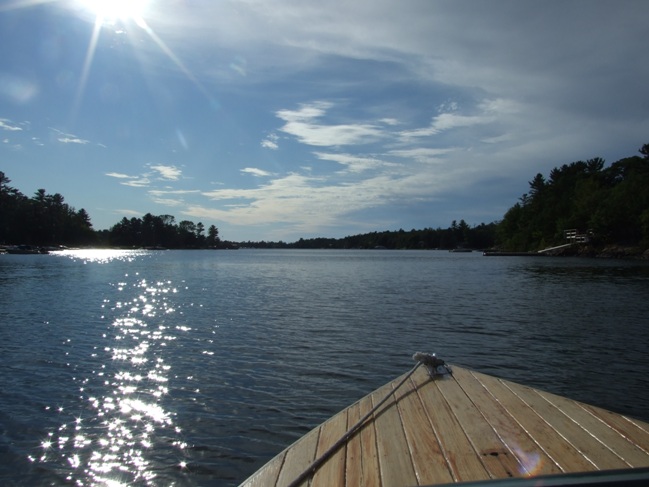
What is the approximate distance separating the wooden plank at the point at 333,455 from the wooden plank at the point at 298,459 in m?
0.09

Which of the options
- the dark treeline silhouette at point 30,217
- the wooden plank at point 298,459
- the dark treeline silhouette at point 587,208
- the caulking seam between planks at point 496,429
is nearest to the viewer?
A: the caulking seam between planks at point 496,429

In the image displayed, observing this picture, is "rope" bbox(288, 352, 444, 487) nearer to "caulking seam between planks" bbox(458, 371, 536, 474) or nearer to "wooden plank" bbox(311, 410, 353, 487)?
"wooden plank" bbox(311, 410, 353, 487)

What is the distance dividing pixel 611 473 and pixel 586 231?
129 m

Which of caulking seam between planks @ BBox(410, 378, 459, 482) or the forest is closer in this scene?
caulking seam between planks @ BBox(410, 378, 459, 482)

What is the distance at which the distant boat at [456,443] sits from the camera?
4.93 metres

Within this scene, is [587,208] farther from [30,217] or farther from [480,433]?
[30,217]

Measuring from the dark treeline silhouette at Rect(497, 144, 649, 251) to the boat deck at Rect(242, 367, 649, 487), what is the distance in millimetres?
101492

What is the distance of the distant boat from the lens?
4930 mm

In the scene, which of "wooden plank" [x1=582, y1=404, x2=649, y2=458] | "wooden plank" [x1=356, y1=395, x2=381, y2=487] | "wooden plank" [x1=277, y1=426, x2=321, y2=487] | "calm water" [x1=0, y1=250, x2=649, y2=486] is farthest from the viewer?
"calm water" [x1=0, y1=250, x2=649, y2=486]

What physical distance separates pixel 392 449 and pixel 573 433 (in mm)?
2332

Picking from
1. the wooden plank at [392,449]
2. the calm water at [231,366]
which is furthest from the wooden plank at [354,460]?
the calm water at [231,366]

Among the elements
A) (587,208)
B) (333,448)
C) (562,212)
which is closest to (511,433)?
(333,448)

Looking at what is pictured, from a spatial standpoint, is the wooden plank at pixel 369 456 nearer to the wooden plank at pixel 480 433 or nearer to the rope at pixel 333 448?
the rope at pixel 333 448

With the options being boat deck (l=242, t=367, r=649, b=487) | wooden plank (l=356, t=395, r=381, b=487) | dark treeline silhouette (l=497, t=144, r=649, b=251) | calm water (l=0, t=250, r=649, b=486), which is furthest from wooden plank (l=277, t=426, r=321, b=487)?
dark treeline silhouette (l=497, t=144, r=649, b=251)
